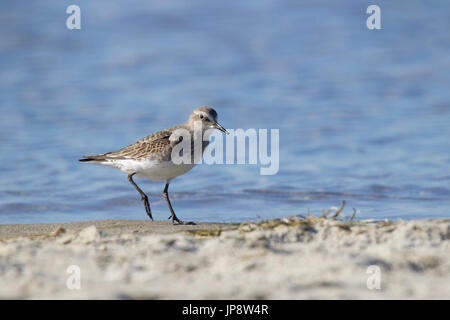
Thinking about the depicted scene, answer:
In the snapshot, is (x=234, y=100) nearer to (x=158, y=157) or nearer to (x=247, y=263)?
(x=158, y=157)

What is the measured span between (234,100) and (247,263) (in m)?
9.41

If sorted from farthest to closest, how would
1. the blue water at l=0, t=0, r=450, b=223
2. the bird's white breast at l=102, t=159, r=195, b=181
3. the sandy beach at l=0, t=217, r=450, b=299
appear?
1. the blue water at l=0, t=0, r=450, b=223
2. the bird's white breast at l=102, t=159, r=195, b=181
3. the sandy beach at l=0, t=217, r=450, b=299

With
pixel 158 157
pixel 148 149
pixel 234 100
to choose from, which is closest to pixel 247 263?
pixel 158 157

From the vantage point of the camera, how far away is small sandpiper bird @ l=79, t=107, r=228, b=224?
802 cm

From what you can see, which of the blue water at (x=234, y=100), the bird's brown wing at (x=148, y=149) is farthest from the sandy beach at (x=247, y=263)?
the blue water at (x=234, y=100)

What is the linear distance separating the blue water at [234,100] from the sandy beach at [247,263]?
118 inches

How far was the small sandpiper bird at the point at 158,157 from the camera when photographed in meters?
8.02

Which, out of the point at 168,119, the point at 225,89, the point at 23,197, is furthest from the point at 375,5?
the point at 23,197

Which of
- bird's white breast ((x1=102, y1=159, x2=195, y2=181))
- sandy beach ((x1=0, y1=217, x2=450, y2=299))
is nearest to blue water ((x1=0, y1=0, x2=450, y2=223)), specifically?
bird's white breast ((x1=102, y1=159, x2=195, y2=181))

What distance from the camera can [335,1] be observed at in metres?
19.2

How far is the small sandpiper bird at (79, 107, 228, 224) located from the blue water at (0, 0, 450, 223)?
0.68 meters

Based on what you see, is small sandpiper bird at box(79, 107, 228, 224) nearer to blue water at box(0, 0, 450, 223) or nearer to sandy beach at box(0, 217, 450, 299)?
blue water at box(0, 0, 450, 223)

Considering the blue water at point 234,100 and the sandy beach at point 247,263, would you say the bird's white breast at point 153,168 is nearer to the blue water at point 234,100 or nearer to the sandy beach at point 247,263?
the blue water at point 234,100

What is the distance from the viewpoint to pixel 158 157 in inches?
316
